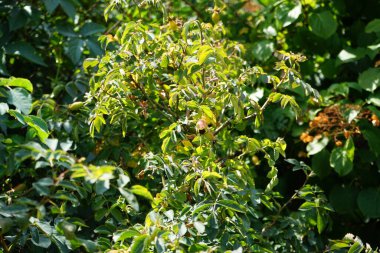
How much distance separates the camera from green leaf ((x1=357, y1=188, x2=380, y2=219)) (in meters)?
2.77

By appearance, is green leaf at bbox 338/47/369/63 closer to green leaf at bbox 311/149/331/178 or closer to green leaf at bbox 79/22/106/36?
green leaf at bbox 311/149/331/178

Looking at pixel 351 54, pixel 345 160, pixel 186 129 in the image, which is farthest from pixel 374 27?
pixel 186 129

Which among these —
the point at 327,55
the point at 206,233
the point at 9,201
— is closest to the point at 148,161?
the point at 206,233

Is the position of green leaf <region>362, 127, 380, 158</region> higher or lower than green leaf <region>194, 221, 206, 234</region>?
lower

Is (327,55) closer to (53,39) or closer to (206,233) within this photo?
(53,39)

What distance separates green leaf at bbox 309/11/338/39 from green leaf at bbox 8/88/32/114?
151 cm

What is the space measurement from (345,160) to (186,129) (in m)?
0.95

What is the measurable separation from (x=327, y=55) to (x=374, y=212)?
88cm

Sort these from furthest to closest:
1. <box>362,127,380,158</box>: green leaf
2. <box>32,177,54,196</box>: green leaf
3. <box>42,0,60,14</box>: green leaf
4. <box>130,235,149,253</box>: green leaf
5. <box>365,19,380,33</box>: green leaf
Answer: <box>365,19,380,33</box>: green leaf → <box>362,127,380,158</box>: green leaf → <box>42,0,60,14</box>: green leaf → <box>130,235,149,253</box>: green leaf → <box>32,177,54,196</box>: green leaf

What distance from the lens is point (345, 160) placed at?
271 centimetres

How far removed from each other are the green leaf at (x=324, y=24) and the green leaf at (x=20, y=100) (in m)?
1.51

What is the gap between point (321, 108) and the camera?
2865 millimetres

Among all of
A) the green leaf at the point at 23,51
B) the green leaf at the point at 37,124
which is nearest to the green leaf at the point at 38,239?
the green leaf at the point at 37,124

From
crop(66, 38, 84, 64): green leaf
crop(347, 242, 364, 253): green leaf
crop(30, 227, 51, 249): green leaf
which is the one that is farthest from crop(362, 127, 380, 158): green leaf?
crop(30, 227, 51, 249): green leaf
